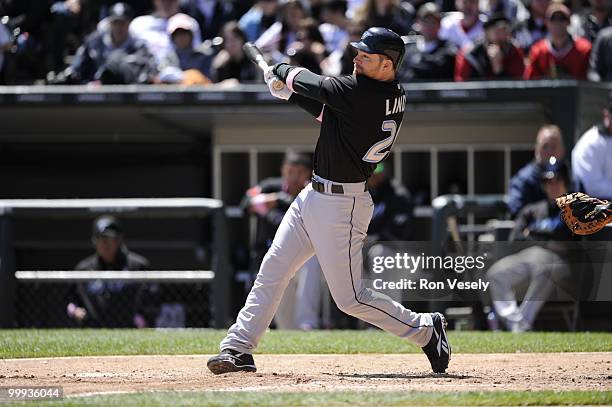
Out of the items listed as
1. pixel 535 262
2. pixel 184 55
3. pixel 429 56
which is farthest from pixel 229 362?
pixel 184 55

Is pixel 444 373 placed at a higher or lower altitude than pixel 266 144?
lower

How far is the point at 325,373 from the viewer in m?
5.91

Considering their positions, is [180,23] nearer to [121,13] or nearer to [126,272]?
[121,13]

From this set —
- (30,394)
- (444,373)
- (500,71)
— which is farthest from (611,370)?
(500,71)

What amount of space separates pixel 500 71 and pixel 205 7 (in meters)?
3.85

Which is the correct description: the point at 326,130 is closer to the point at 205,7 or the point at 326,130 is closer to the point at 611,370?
the point at 611,370

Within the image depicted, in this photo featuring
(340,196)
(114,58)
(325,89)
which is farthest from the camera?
(114,58)

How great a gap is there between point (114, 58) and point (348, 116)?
18.9 feet

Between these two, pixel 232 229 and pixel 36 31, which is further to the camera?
pixel 36 31

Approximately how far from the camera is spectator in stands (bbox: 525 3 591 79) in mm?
10250

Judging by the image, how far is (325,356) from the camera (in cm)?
689

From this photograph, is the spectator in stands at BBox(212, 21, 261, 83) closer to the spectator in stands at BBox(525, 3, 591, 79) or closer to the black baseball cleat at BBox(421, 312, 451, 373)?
the spectator in stands at BBox(525, 3, 591, 79)

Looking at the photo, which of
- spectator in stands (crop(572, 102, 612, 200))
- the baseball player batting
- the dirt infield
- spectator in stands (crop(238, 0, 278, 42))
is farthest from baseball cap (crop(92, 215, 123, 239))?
the baseball player batting

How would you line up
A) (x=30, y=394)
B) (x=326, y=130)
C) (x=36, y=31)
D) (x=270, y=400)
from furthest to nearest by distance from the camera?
(x=36, y=31), (x=326, y=130), (x=30, y=394), (x=270, y=400)
